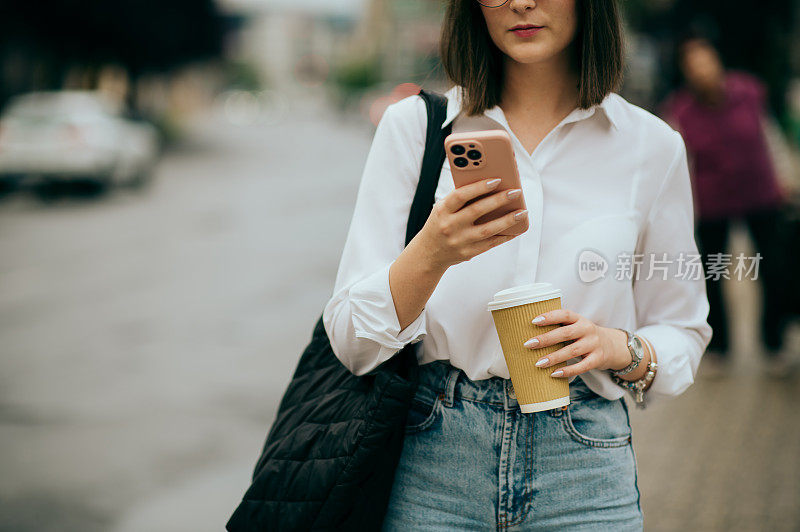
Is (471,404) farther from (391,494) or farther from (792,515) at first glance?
(792,515)

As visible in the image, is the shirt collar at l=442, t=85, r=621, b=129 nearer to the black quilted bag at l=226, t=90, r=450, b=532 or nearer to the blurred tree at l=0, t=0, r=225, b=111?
the black quilted bag at l=226, t=90, r=450, b=532

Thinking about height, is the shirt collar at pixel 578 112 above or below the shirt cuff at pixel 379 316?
above

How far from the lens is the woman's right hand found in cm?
128

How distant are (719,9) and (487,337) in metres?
10.0

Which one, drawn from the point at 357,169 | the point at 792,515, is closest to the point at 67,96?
the point at 357,169

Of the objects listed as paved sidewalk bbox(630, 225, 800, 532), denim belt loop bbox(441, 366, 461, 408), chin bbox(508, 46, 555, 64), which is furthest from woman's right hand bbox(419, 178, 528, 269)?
paved sidewalk bbox(630, 225, 800, 532)

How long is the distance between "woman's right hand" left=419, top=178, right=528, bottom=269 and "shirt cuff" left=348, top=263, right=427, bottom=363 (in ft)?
0.39

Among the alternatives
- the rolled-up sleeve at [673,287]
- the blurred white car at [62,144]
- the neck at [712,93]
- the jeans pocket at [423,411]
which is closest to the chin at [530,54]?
the rolled-up sleeve at [673,287]

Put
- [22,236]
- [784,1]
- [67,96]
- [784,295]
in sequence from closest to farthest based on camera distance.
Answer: [784,295]
[784,1]
[22,236]
[67,96]

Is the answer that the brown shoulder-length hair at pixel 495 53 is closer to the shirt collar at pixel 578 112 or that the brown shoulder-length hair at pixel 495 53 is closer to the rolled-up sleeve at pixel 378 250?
the shirt collar at pixel 578 112

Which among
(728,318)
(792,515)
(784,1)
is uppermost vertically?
(784,1)

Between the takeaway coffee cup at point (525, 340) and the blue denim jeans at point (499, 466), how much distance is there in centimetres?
11

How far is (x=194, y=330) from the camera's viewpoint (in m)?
6.60

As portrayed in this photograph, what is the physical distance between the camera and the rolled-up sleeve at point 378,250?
1437mm
